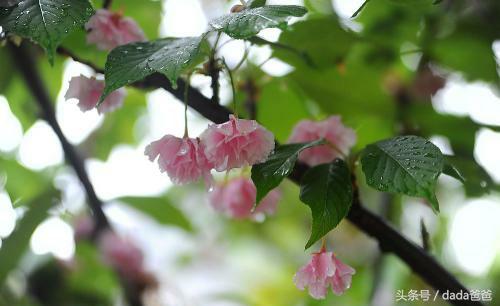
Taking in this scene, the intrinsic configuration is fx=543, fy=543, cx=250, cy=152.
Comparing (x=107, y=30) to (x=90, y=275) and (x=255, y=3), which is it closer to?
(x=255, y=3)

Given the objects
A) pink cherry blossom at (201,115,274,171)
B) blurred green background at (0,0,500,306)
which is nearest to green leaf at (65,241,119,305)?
blurred green background at (0,0,500,306)

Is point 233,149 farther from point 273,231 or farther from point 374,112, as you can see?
point 273,231

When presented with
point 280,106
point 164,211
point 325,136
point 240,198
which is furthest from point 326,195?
point 164,211

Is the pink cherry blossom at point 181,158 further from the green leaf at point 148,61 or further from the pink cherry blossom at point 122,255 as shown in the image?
the pink cherry blossom at point 122,255

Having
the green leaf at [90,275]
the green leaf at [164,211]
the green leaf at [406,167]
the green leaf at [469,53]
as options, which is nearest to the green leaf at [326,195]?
the green leaf at [406,167]

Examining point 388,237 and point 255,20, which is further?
point 388,237
